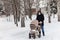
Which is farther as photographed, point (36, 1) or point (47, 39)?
point (36, 1)

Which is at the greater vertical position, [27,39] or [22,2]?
[22,2]

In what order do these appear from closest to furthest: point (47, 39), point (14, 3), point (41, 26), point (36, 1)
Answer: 1. point (47, 39)
2. point (41, 26)
3. point (14, 3)
4. point (36, 1)

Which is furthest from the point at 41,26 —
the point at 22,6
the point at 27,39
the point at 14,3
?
the point at 14,3

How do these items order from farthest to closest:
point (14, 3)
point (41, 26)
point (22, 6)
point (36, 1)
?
point (36, 1) → point (14, 3) → point (22, 6) → point (41, 26)

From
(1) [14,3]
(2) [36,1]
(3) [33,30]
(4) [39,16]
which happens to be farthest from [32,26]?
(2) [36,1]

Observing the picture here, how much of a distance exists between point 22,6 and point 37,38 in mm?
8979

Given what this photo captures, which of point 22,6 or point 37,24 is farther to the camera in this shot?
point 22,6

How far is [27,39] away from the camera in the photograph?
13664 millimetres

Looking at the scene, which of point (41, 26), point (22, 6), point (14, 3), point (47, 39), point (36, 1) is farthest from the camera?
point (36, 1)

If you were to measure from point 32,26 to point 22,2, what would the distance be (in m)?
9.40

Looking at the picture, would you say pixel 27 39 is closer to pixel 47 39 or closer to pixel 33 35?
pixel 33 35

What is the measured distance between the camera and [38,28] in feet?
45.9

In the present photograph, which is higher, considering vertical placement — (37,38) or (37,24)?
(37,24)

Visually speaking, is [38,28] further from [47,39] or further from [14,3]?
[14,3]
